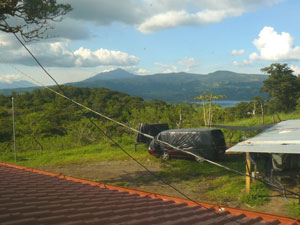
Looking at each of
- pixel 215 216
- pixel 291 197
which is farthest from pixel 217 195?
pixel 215 216

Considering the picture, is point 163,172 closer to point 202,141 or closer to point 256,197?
point 202,141

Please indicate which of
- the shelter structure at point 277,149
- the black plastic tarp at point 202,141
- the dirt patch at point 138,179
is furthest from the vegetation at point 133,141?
the shelter structure at point 277,149

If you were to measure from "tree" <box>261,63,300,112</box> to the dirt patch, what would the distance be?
2866cm

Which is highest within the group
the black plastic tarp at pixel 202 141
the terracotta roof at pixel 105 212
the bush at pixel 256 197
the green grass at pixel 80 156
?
the terracotta roof at pixel 105 212

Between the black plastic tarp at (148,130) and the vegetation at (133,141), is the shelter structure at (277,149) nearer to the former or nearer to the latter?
the vegetation at (133,141)

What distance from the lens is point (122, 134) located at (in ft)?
78.1

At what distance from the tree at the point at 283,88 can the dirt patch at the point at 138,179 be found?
28662 mm

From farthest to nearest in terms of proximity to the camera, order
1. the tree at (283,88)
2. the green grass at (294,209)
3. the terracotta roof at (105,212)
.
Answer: the tree at (283,88)
the green grass at (294,209)
the terracotta roof at (105,212)

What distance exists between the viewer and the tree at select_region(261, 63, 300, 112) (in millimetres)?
35188

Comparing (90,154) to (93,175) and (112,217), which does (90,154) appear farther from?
(112,217)

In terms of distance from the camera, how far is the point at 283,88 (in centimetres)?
3509

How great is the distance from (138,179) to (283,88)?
102 feet

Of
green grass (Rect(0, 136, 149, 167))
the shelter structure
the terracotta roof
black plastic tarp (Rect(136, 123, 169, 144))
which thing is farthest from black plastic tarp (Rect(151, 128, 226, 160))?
the terracotta roof

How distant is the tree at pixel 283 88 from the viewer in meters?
35.2
